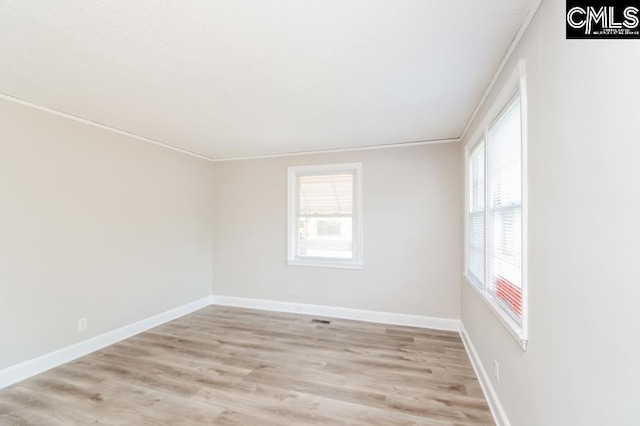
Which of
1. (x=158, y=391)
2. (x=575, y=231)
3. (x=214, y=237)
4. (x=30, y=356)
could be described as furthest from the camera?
(x=214, y=237)

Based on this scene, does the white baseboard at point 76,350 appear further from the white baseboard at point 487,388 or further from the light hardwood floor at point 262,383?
the white baseboard at point 487,388

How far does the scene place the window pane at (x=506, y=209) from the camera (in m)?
1.83

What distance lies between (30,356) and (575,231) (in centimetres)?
419

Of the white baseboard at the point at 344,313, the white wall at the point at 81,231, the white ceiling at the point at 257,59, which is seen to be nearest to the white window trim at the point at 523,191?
the white ceiling at the point at 257,59

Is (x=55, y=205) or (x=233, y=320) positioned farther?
(x=233, y=320)

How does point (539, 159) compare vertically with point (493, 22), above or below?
below

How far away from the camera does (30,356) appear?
107 inches

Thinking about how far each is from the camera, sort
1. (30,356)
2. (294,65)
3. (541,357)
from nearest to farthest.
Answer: (541,357), (294,65), (30,356)

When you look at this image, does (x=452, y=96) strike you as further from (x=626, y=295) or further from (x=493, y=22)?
(x=626, y=295)

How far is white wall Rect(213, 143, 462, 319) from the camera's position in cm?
392

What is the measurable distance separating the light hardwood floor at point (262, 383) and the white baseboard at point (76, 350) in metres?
0.09

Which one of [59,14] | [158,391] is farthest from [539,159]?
[158,391]
